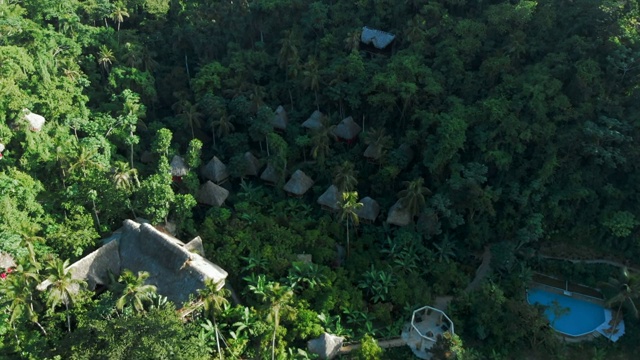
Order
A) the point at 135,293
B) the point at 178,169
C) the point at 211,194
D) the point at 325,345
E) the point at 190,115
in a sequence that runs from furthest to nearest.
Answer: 1. the point at 190,115
2. the point at 178,169
3. the point at 211,194
4. the point at 325,345
5. the point at 135,293

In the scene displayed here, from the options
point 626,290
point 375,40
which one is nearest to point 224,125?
point 375,40

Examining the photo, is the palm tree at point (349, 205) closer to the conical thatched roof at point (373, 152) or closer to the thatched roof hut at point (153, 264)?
the conical thatched roof at point (373, 152)

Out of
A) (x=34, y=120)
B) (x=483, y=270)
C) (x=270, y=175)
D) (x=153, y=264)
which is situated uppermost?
(x=34, y=120)

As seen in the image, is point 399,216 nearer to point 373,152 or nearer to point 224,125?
point 373,152

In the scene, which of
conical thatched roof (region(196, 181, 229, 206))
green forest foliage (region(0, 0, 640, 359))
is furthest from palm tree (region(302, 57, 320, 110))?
conical thatched roof (region(196, 181, 229, 206))

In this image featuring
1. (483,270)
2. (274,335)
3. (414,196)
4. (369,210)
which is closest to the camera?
(274,335)

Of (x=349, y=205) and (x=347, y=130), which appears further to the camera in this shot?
(x=347, y=130)

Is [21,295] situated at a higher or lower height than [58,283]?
lower
